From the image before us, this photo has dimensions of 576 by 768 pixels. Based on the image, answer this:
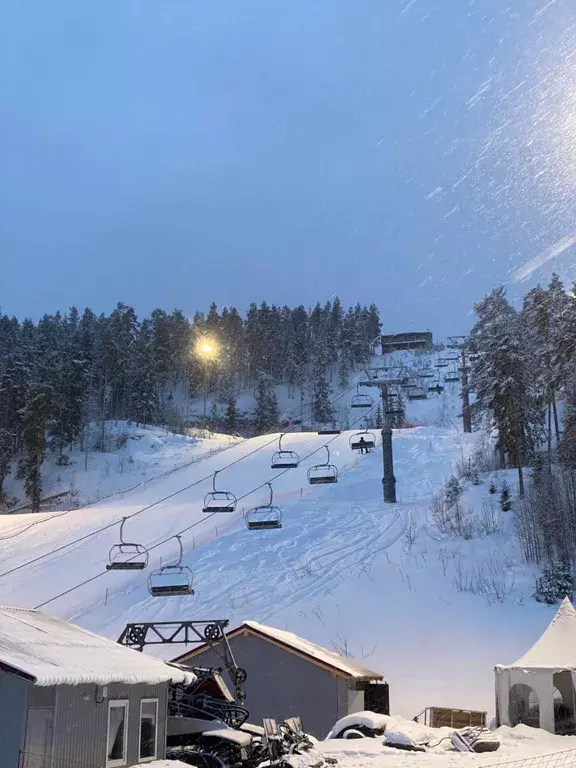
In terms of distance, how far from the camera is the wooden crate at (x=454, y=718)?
23.2 meters

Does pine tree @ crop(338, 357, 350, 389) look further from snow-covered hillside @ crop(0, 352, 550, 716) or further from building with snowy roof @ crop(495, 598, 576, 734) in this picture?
building with snowy roof @ crop(495, 598, 576, 734)

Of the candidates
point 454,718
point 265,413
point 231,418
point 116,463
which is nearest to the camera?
point 454,718

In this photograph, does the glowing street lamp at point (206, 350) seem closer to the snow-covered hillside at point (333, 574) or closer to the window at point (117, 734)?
the snow-covered hillside at point (333, 574)

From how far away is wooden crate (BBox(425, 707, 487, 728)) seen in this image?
912 inches

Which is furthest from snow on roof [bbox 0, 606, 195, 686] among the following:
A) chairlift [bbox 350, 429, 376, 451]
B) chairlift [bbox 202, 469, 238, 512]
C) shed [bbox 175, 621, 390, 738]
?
chairlift [bbox 350, 429, 376, 451]

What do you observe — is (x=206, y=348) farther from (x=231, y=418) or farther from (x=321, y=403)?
(x=321, y=403)

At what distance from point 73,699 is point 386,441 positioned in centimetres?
3127

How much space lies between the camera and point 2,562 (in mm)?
40844

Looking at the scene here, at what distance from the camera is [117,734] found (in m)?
12.7

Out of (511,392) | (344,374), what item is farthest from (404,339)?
(511,392)

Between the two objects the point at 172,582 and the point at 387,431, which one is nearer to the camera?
the point at 172,582

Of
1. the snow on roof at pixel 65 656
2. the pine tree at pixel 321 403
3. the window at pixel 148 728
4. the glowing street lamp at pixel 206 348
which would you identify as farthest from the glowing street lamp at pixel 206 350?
the window at pixel 148 728

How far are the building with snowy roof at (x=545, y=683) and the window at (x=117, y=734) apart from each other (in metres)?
11.2

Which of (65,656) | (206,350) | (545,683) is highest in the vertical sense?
(206,350)
